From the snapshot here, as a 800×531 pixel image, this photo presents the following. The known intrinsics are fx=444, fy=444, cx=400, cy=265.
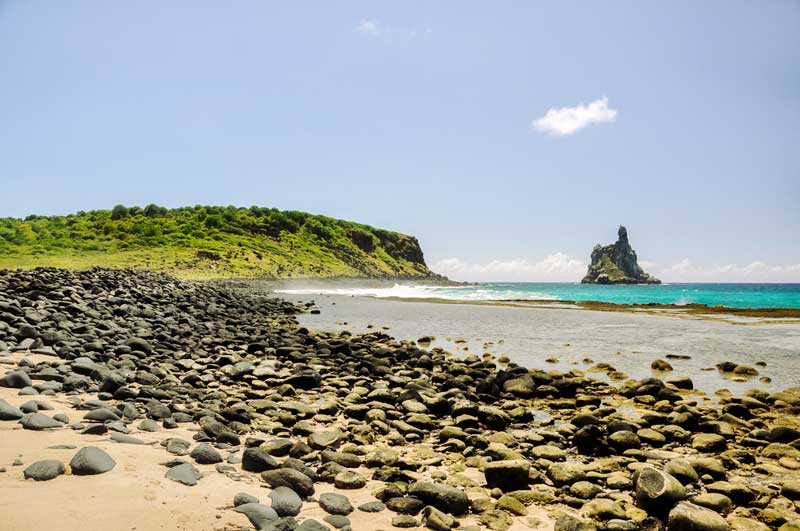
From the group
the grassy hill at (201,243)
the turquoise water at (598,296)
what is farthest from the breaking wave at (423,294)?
the grassy hill at (201,243)

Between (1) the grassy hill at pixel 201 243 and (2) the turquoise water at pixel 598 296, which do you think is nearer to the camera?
(2) the turquoise water at pixel 598 296

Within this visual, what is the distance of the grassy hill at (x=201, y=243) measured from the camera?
6338cm

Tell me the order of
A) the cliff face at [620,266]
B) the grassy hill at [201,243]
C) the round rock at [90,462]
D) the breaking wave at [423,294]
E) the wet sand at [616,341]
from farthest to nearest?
1. the cliff face at [620,266]
2. the grassy hill at [201,243]
3. the breaking wave at [423,294]
4. the wet sand at [616,341]
5. the round rock at [90,462]

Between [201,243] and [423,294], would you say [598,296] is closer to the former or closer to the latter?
[423,294]

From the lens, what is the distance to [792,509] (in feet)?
17.0

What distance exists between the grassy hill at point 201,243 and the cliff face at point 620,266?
301ft

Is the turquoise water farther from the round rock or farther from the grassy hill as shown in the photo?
the round rock

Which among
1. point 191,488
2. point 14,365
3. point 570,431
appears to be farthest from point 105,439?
point 570,431

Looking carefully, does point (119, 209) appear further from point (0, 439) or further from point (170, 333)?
point (0, 439)

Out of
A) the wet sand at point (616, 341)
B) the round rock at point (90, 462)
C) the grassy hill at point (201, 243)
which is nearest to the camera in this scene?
the round rock at point (90, 462)

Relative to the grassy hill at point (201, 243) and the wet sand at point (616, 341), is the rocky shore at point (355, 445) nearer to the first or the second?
the wet sand at point (616, 341)

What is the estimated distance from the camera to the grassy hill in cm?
6338

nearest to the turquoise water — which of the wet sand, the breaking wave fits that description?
the breaking wave

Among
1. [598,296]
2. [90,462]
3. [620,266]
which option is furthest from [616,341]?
[620,266]
